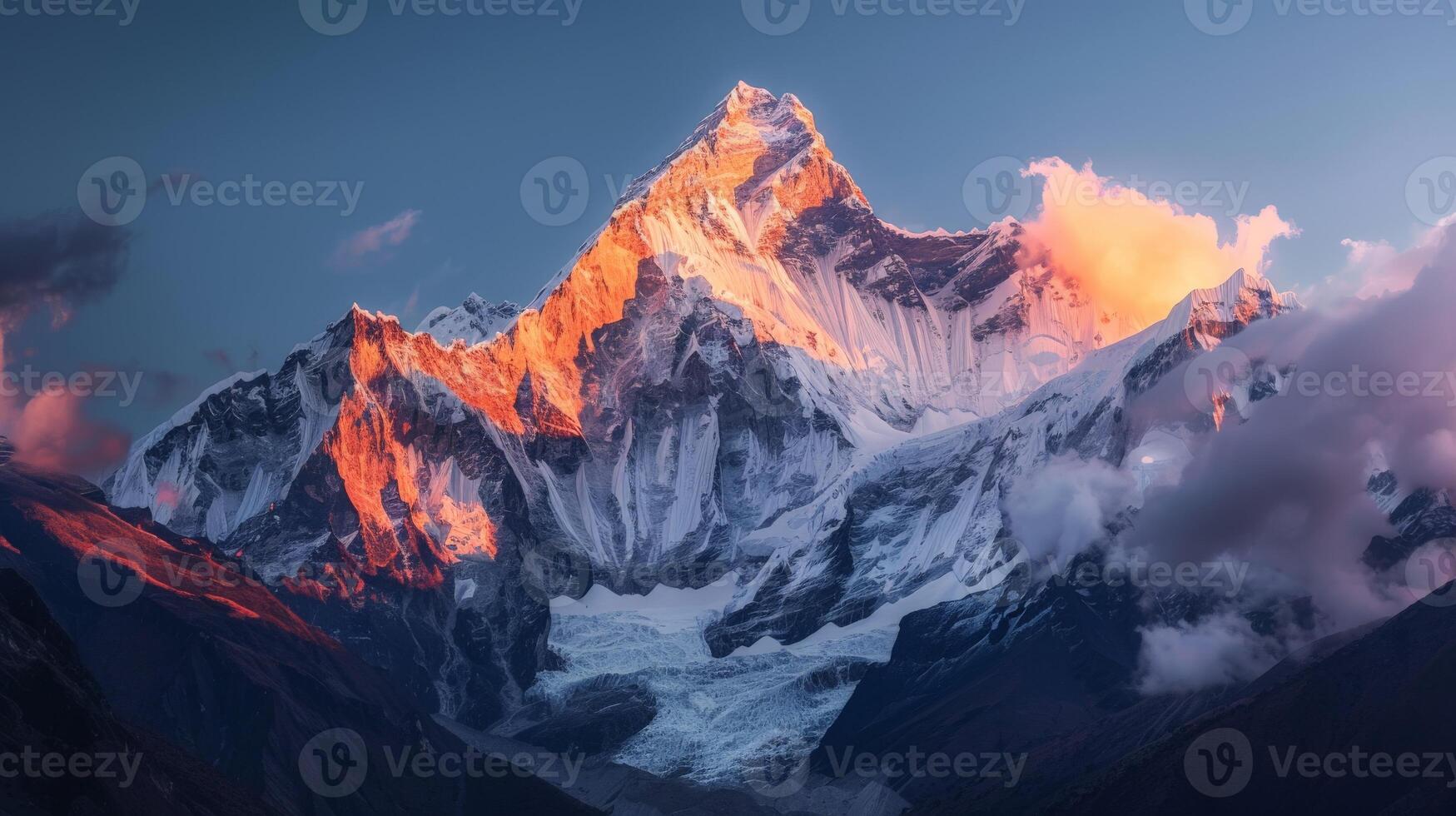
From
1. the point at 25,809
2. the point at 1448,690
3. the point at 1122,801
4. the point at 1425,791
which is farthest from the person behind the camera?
the point at 1122,801

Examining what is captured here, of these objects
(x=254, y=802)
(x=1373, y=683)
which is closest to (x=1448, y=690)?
(x=1373, y=683)

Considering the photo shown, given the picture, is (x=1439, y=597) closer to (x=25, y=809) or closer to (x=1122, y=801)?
(x=1122, y=801)

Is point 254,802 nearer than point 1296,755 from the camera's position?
No

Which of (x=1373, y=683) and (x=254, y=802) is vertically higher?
(x=254, y=802)

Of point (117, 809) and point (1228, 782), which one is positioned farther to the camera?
point (1228, 782)

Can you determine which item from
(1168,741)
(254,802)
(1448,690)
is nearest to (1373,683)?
(1448,690)

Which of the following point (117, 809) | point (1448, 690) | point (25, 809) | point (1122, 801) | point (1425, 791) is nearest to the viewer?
point (25, 809)

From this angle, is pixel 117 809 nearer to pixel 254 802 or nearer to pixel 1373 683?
pixel 254 802

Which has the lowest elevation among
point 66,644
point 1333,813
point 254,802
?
point 1333,813

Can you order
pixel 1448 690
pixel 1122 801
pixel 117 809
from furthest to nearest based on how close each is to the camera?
pixel 1122 801 < pixel 1448 690 < pixel 117 809
